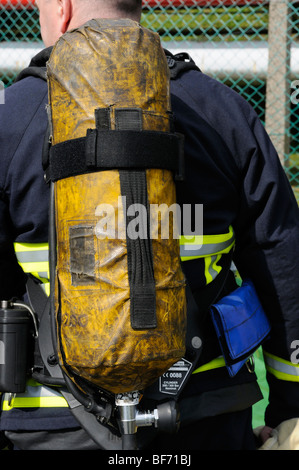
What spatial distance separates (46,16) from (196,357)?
104 centimetres

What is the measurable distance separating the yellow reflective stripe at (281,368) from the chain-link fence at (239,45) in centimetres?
329

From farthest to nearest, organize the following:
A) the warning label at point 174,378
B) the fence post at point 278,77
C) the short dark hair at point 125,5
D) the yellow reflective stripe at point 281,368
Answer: the fence post at point 278,77, the yellow reflective stripe at point 281,368, the short dark hair at point 125,5, the warning label at point 174,378

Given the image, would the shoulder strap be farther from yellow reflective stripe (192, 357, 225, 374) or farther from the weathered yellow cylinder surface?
yellow reflective stripe (192, 357, 225, 374)

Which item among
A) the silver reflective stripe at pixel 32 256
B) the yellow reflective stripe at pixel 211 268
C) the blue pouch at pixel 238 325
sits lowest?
the blue pouch at pixel 238 325

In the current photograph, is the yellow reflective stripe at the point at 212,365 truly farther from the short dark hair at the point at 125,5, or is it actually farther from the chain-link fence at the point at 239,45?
the chain-link fence at the point at 239,45

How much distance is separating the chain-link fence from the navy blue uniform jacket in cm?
327

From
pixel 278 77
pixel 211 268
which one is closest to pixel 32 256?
pixel 211 268

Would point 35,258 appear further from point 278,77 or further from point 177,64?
point 278,77

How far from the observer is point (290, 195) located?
1.86m

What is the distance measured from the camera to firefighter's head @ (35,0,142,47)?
1.75m

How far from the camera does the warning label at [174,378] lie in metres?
1.66

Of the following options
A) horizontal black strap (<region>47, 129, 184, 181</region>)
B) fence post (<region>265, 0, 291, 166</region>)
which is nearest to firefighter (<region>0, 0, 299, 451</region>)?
horizontal black strap (<region>47, 129, 184, 181</region>)

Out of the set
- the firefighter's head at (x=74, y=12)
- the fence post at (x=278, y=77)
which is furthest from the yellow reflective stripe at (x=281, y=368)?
the fence post at (x=278, y=77)
